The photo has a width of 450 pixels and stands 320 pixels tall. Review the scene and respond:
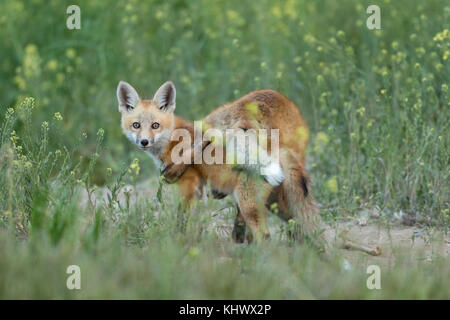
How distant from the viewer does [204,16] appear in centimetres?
1162

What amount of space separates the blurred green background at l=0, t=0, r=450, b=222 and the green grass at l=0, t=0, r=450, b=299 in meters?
0.04

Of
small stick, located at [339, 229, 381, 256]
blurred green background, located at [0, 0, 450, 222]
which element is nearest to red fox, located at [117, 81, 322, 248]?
small stick, located at [339, 229, 381, 256]

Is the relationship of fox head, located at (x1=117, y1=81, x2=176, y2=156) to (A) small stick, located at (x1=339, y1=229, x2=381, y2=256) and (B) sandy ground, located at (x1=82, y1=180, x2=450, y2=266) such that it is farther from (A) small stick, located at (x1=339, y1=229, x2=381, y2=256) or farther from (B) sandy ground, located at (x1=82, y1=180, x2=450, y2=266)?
(A) small stick, located at (x1=339, y1=229, x2=381, y2=256)

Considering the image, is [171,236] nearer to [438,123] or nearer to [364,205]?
[364,205]

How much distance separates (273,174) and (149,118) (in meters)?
1.61

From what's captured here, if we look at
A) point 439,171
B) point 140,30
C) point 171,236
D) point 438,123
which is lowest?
point 171,236

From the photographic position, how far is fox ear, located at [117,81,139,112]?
6613 millimetres

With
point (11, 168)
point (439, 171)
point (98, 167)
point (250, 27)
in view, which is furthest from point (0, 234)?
point (250, 27)

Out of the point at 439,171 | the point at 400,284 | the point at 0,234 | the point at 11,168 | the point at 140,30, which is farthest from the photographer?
the point at 140,30

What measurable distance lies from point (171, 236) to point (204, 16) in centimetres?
719

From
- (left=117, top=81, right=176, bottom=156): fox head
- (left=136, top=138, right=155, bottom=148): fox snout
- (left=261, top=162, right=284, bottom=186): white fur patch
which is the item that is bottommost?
(left=261, top=162, right=284, bottom=186): white fur patch

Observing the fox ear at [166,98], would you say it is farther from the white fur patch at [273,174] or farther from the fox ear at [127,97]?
the white fur patch at [273,174]

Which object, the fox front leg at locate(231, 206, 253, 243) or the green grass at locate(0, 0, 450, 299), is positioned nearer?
the green grass at locate(0, 0, 450, 299)

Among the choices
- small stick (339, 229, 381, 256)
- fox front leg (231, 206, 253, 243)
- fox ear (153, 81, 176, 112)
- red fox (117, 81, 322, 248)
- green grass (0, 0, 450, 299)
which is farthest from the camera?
fox ear (153, 81, 176, 112)
